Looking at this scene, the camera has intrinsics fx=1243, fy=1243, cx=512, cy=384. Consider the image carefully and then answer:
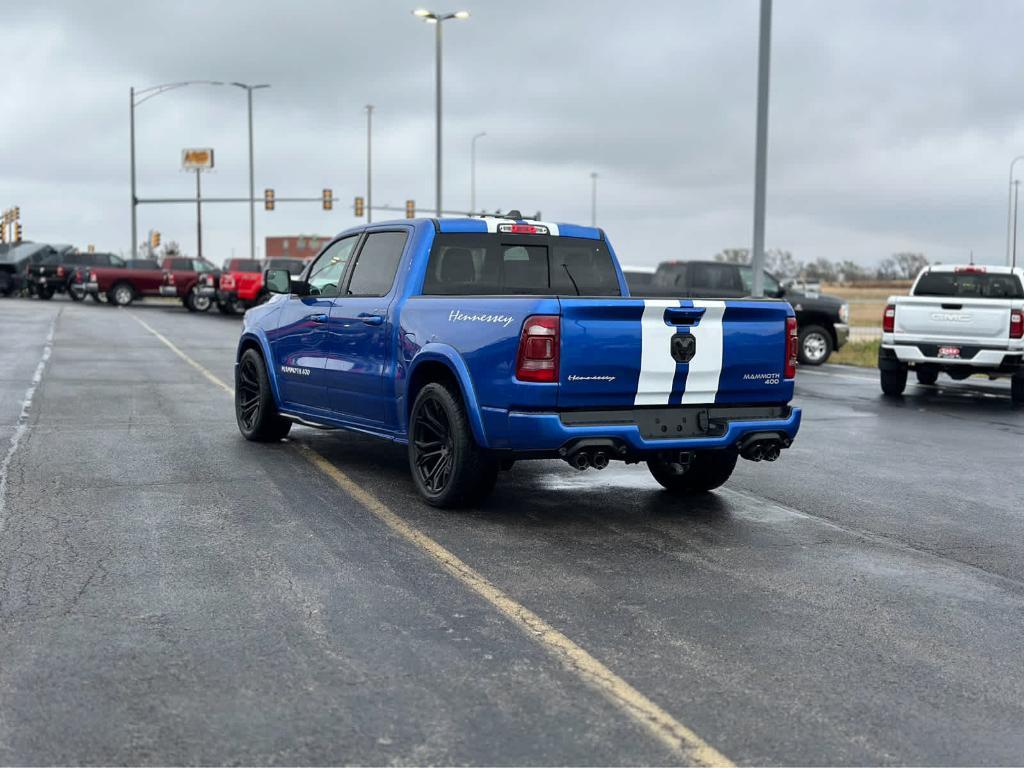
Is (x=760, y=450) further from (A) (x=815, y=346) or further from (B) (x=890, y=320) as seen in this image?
(A) (x=815, y=346)

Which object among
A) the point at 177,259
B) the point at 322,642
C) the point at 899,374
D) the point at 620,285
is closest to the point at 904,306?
the point at 899,374

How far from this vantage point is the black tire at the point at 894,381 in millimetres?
17375

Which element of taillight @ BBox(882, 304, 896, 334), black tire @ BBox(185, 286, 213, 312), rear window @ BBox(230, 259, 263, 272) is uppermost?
rear window @ BBox(230, 259, 263, 272)

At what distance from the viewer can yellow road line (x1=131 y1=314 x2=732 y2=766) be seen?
407 centimetres

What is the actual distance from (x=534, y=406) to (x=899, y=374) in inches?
454

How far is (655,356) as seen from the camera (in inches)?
289

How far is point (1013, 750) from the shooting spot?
4098mm

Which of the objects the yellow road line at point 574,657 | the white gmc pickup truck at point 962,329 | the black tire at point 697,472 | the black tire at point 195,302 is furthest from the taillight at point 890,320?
the black tire at point 195,302

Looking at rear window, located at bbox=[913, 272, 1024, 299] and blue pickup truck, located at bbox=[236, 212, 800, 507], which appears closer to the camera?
blue pickup truck, located at bbox=[236, 212, 800, 507]

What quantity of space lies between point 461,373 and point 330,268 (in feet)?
9.69

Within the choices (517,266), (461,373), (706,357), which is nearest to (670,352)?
(706,357)

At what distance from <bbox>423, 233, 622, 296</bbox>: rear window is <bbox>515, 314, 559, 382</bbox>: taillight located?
1.62 m

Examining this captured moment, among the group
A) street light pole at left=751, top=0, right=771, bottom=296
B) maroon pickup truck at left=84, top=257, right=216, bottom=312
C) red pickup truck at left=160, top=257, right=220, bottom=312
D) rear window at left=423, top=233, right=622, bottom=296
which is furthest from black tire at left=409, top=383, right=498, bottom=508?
maroon pickup truck at left=84, top=257, right=216, bottom=312

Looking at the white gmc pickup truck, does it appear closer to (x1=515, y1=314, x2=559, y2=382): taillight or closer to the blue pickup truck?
the blue pickup truck
